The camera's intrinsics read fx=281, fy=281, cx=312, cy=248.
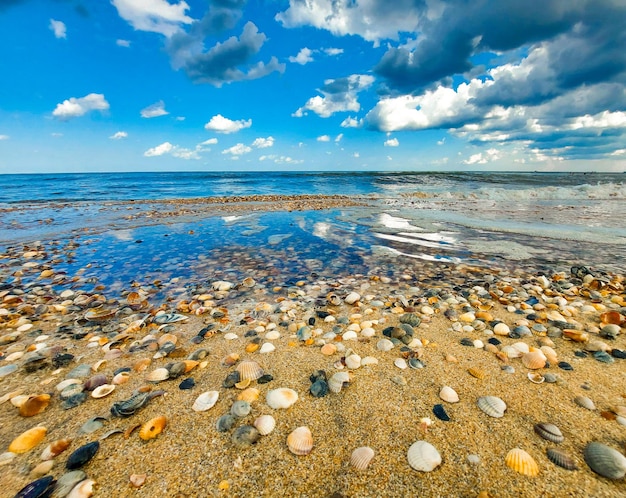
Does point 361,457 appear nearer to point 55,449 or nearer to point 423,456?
point 423,456

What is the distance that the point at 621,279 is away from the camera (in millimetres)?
5066

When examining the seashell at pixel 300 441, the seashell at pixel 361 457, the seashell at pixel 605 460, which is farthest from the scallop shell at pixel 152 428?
the seashell at pixel 605 460

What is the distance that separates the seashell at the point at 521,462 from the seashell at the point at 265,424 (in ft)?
5.21

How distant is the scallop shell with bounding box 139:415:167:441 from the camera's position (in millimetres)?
2036

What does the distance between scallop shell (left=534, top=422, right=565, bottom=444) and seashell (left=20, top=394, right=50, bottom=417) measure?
387cm

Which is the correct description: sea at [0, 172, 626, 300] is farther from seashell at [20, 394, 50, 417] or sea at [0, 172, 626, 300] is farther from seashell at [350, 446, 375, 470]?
seashell at [350, 446, 375, 470]

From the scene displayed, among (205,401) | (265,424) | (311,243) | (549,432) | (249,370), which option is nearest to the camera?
(549,432)

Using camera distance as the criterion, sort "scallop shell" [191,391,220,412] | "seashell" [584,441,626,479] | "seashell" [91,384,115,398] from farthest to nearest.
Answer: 1. "seashell" [91,384,115,398]
2. "scallop shell" [191,391,220,412]
3. "seashell" [584,441,626,479]

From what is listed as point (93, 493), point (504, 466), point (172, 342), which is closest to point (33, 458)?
point (93, 493)

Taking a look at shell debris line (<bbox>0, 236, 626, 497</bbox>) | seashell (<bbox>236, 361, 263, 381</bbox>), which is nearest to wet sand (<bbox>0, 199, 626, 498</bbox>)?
shell debris line (<bbox>0, 236, 626, 497</bbox>)

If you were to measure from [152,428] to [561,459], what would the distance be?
9.16 feet

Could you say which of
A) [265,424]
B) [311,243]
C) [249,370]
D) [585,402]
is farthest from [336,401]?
[311,243]

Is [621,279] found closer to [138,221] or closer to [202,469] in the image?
[202,469]

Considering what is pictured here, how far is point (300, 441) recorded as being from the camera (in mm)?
1982
